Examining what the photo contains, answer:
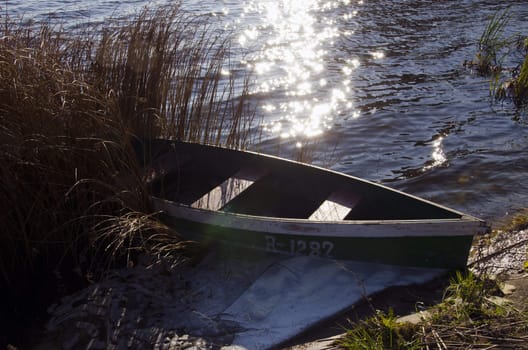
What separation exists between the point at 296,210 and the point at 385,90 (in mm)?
4910

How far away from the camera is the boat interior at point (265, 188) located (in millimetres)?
4961

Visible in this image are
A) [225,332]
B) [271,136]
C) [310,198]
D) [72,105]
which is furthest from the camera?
[271,136]

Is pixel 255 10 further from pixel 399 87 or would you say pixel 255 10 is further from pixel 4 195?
pixel 4 195

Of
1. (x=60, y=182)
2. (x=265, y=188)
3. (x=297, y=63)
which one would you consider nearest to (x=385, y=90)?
(x=297, y=63)

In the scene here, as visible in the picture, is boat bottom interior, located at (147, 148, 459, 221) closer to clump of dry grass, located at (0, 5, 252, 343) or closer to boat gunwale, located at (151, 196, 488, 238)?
boat gunwale, located at (151, 196, 488, 238)

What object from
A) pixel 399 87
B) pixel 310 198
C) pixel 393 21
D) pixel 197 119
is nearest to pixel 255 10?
pixel 393 21

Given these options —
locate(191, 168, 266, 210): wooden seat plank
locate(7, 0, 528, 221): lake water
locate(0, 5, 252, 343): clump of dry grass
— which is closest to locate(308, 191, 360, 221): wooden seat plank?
locate(191, 168, 266, 210): wooden seat plank

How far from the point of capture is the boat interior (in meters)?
4.96

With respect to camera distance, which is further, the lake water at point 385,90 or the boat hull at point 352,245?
the lake water at point 385,90

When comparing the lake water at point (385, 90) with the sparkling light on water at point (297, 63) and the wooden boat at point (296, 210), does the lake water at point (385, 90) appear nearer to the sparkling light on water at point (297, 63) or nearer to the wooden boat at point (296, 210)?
the sparkling light on water at point (297, 63)

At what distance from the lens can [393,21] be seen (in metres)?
13.6

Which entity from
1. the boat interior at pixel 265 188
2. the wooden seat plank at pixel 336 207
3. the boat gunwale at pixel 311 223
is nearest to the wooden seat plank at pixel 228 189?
the boat interior at pixel 265 188

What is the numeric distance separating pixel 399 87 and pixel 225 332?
6.77m

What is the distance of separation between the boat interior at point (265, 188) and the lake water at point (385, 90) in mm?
1304
